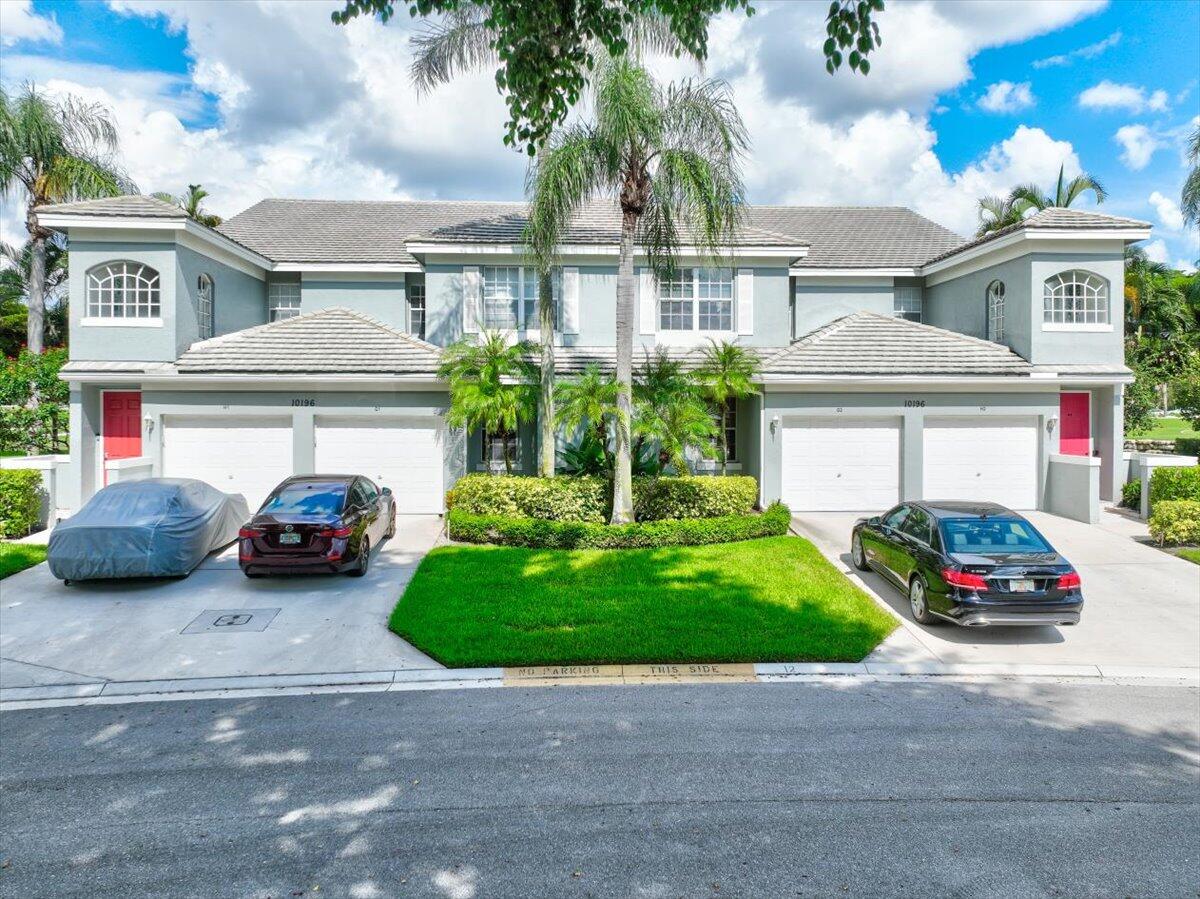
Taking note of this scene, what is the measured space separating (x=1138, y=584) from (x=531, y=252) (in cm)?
1254

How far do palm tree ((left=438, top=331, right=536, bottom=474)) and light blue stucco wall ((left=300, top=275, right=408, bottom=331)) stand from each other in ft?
18.0

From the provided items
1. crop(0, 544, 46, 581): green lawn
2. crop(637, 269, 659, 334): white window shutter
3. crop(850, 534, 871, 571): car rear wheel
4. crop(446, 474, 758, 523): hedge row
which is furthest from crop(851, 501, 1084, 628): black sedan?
crop(0, 544, 46, 581): green lawn

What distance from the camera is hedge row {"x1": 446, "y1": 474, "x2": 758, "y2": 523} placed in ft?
48.0

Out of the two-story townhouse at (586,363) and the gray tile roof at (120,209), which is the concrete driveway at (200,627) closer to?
the two-story townhouse at (586,363)

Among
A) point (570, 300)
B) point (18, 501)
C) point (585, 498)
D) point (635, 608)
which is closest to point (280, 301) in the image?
point (18, 501)

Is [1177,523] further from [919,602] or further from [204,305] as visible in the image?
[204,305]

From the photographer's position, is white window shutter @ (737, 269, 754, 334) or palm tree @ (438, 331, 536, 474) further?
white window shutter @ (737, 269, 754, 334)

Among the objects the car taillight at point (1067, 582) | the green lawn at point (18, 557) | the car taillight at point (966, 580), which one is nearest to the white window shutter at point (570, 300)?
the car taillight at point (966, 580)

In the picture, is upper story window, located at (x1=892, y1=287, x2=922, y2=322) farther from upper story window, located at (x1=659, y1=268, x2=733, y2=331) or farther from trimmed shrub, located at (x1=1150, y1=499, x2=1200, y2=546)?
trimmed shrub, located at (x1=1150, y1=499, x2=1200, y2=546)

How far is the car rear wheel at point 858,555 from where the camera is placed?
39.5ft

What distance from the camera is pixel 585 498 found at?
1483cm

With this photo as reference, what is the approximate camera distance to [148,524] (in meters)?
10.9

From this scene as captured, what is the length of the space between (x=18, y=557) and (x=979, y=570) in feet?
51.4

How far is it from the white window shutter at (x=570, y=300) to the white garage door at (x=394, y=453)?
440 cm
